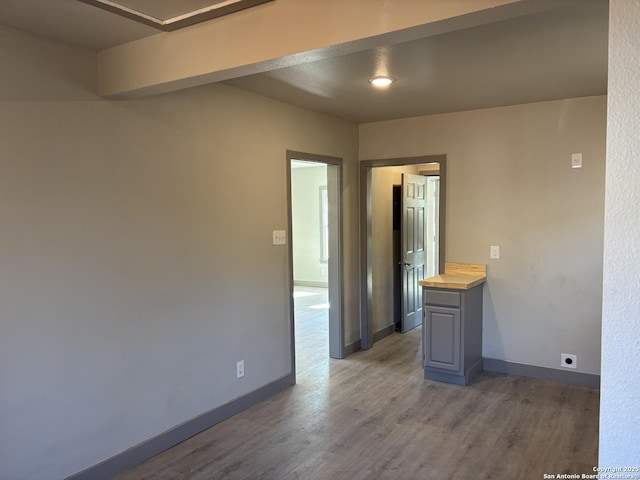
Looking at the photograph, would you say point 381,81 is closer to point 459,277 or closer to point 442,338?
point 459,277

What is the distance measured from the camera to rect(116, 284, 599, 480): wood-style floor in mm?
2688

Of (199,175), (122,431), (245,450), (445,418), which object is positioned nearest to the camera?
(122,431)

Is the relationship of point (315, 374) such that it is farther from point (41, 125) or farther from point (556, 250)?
point (41, 125)

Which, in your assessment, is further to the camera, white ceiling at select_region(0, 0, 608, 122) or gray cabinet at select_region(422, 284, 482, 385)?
gray cabinet at select_region(422, 284, 482, 385)

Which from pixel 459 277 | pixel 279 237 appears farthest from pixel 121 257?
pixel 459 277

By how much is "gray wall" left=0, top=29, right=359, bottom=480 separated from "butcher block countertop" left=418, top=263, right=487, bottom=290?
1351 millimetres

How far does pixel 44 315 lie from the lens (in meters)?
2.31

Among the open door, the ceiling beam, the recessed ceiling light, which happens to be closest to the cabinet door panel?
the open door

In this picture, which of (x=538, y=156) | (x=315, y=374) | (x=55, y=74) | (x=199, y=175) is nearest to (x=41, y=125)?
(x=55, y=74)

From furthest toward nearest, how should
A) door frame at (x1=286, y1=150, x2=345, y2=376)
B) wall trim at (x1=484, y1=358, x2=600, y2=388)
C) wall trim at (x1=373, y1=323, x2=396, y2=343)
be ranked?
wall trim at (x1=373, y1=323, x2=396, y2=343) < door frame at (x1=286, y1=150, x2=345, y2=376) < wall trim at (x1=484, y1=358, x2=600, y2=388)

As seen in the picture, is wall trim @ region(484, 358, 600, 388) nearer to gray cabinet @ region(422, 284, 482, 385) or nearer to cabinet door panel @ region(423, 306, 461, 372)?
gray cabinet @ region(422, 284, 482, 385)

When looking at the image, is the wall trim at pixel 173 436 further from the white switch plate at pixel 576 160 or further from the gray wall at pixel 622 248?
the white switch plate at pixel 576 160

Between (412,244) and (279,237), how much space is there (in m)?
2.38

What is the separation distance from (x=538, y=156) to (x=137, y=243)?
328 centimetres
